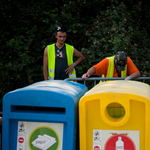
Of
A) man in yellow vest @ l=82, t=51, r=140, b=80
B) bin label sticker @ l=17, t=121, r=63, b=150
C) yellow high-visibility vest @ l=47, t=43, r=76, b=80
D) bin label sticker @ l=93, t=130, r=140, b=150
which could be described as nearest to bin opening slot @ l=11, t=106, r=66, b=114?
bin label sticker @ l=17, t=121, r=63, b=150

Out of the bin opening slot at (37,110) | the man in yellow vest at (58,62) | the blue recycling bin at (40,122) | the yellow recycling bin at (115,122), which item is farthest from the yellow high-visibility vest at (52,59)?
the yellow recycling bin at (115,122)

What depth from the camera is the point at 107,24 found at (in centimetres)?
697

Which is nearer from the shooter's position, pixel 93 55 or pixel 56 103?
pixel 56 103

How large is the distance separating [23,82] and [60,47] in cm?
302

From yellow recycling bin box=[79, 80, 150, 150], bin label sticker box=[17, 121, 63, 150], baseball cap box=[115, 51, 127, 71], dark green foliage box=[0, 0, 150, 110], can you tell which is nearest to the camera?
yellow recycling bin box=[79, 80, 150, 150]

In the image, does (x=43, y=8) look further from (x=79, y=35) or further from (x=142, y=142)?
(x=142, y=142)

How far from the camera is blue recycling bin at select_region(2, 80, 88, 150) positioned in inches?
91.6

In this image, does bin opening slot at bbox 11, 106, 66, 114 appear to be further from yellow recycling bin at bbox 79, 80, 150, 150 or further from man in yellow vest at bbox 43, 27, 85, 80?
man in yellow vest at bbox 43, 27, 85, 80

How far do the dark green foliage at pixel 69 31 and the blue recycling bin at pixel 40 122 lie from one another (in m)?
4.38

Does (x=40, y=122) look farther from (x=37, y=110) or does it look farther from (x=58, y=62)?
(x=58, y=62)

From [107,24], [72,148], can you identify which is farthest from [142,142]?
[107,24]

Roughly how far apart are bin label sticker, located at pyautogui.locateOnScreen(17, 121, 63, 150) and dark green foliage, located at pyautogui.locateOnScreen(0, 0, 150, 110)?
443cm

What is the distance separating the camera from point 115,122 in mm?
2283

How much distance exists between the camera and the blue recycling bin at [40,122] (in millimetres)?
2326
